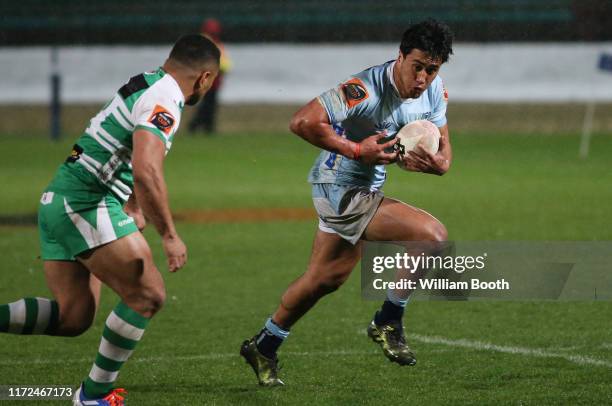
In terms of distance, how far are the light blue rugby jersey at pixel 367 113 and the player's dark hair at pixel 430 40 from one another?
251 mm

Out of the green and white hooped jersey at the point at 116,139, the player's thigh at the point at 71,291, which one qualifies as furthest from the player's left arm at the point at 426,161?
the player's thigh at the point at 71,291

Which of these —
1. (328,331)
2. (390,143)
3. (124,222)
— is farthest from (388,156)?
(328,331)

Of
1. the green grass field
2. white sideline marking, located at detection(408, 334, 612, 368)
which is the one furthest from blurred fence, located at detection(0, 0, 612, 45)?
white sideline marking, located at detection(408, 334, 612, 368)

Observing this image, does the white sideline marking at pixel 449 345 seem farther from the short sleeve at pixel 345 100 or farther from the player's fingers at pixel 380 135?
the short sleeve at pixel 345 100

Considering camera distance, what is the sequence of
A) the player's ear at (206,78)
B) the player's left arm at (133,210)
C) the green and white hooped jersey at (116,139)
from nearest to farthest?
the green and white hooped jersey at (116,139), the player's ear at (206,78), the player's left arm at (133,210)

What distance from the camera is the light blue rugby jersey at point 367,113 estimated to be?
21.9ft

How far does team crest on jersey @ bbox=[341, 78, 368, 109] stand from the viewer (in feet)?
21.9

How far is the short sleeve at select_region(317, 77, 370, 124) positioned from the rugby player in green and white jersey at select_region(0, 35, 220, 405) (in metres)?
0.87

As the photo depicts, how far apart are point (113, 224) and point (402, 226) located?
1711 millimetres

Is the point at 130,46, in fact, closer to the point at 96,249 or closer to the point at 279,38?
the point at 279,38

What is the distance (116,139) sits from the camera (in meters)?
5.79

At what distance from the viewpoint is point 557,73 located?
25797 mm

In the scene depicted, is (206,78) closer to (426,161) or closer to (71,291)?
(71,291)

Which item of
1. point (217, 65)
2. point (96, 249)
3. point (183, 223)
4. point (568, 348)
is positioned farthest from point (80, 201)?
point (183, 223)
